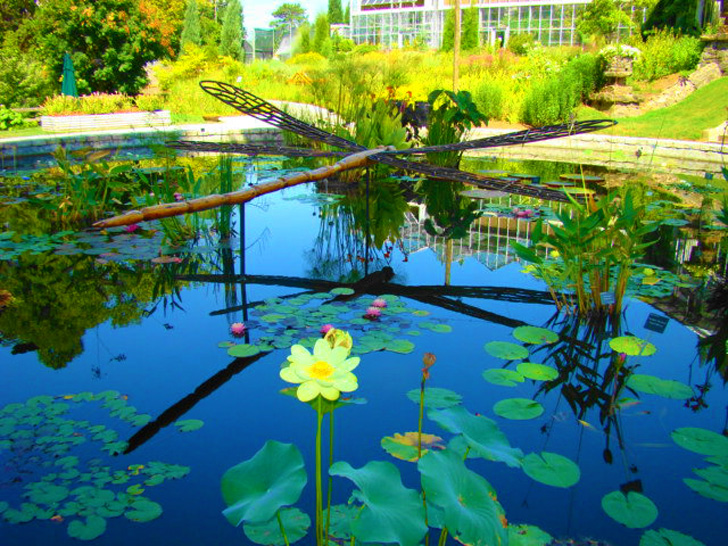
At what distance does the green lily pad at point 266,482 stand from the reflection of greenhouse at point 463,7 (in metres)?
23.6

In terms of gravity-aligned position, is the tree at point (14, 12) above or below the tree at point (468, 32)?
below

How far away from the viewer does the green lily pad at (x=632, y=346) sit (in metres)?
2.68

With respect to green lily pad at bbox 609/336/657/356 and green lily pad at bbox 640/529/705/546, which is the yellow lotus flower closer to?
green lily pad at bbox 640/529/705/546

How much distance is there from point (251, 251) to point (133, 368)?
190 cm

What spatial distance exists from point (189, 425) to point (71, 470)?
387mm

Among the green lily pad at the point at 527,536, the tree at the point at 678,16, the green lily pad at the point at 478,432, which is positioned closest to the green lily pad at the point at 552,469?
the green lily pad at the point at 527,536

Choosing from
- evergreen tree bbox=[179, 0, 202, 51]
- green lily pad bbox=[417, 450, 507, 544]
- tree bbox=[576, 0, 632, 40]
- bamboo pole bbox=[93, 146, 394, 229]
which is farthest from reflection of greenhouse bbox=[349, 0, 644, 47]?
green lily pad bbox=[417, 450, 507, 544]

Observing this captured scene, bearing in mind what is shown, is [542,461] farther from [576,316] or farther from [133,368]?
[133,368]

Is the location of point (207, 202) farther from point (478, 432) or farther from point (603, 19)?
point (603, 19)

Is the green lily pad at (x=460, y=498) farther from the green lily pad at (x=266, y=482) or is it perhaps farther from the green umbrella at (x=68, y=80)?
the green umbrella at (x=68, y=80)

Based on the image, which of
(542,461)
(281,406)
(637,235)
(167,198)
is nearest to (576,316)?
(637,235)

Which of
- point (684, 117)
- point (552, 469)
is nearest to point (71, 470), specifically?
point (552, 469)

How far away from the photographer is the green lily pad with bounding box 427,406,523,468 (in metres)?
1.33

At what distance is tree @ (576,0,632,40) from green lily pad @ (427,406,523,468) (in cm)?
1978
